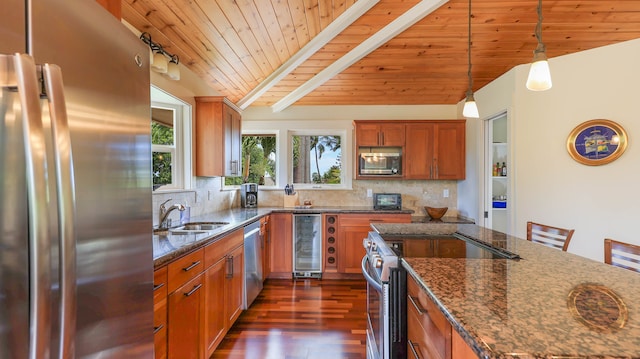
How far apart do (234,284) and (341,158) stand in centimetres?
258

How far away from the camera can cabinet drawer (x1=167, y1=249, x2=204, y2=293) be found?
154 centimetres

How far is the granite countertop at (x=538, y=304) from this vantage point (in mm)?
653

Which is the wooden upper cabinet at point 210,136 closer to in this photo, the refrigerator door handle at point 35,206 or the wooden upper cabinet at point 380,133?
the wooden upper cabinet at point 380,133

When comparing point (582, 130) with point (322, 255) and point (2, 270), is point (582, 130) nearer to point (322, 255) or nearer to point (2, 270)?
point (322, 255)

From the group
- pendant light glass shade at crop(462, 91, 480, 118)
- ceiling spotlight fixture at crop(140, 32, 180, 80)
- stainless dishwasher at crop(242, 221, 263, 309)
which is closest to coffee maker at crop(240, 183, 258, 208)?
stainless dishwasher at crop(242, 221, 263, 309)

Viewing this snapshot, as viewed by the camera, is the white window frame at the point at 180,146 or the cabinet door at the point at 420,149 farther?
the cabinet door at the point at 420,149

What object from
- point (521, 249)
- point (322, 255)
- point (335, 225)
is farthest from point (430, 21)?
point (322, 255)

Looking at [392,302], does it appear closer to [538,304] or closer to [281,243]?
[538,304]

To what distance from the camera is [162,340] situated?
1.47 m

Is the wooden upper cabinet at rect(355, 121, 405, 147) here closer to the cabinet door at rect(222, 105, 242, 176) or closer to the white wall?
the white wall

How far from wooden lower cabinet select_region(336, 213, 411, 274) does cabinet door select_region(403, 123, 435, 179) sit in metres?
0.95

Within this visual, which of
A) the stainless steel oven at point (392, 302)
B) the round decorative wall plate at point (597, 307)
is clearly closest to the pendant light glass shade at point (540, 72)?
the round decorative wall plate at point (597, 307)

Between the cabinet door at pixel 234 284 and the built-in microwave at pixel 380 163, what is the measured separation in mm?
2147

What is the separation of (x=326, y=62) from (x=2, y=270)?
11.1 feet
